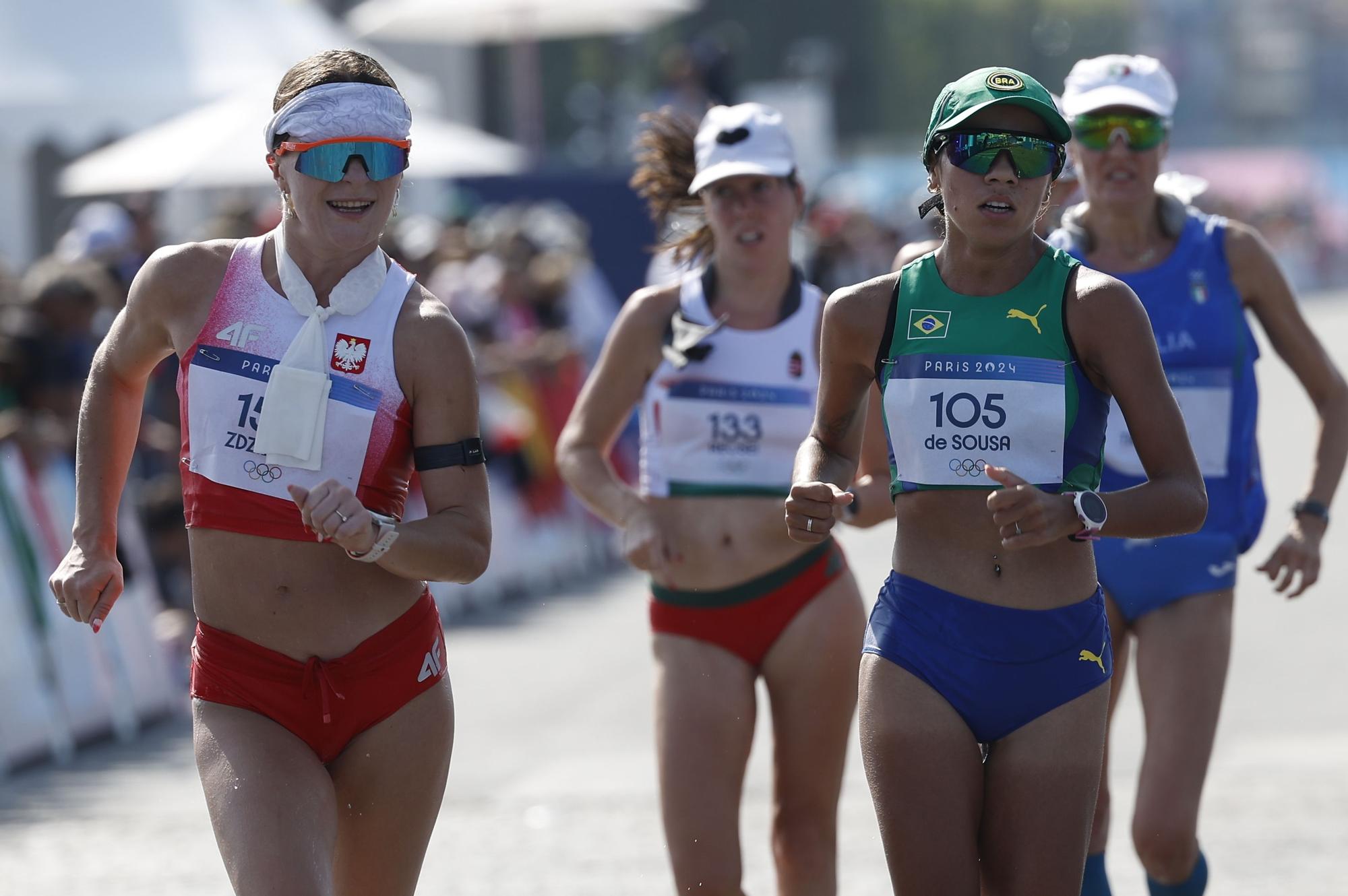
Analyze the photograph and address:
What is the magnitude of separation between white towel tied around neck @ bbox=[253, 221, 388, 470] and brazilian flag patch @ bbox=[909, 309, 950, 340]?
111cm

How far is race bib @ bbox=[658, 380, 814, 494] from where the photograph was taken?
553cm

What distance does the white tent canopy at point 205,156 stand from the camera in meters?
12.9

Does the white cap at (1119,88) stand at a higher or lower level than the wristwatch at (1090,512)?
higher

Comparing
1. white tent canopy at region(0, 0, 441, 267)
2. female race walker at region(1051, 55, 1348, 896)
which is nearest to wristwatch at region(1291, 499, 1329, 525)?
female race walker at region(1051, 55, 1348, 896)

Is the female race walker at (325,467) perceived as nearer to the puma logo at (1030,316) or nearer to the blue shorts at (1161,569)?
the puma logo at (1030,316)

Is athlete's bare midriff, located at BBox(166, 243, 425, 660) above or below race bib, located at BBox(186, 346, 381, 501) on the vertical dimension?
A: below

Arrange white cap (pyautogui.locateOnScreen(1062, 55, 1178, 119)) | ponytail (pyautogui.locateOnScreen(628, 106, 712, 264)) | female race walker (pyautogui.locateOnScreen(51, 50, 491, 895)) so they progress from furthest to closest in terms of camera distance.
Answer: ponytail (pyautogui.locateOnScreen(628, 106, 712, 264))
white cap (pyautogui.locateOnScreen(1062, 55, 1178, 119))
female race walker (pyautogui.locateOnScreen(51, 50, 491, 895))

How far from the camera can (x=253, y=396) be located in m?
4.11

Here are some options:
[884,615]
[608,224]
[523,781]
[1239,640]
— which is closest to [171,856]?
[523,781]

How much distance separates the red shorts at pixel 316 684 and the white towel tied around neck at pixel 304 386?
396mm

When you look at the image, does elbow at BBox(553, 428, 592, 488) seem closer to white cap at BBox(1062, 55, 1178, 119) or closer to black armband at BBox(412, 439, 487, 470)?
black armband at BBox(412, 439, 487, 470)

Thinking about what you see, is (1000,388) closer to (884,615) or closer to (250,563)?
(884,615)

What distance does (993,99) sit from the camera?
386cm

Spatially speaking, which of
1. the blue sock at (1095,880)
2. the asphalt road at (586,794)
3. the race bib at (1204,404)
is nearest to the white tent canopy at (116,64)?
the asphalt road at (586,794)
